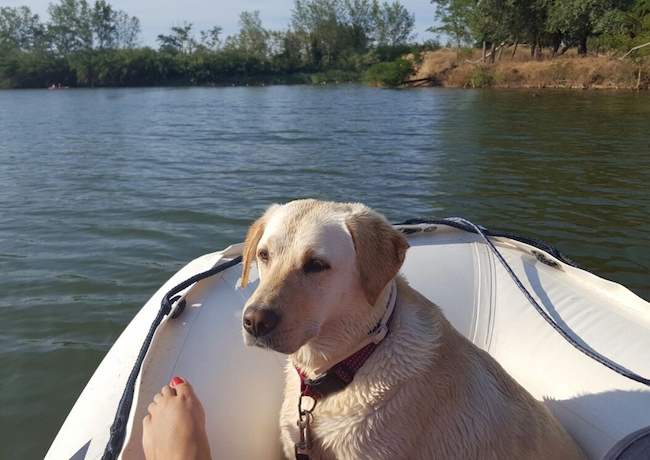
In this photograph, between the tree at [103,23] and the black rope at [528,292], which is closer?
the black rope at [528,292]

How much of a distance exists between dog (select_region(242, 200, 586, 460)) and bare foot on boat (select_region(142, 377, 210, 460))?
37 centimetres

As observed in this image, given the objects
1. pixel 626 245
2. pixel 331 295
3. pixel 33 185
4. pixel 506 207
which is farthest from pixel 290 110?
pixel 331 295

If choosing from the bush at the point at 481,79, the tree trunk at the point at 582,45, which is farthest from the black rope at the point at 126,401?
the tree trunk at the point at 582,45

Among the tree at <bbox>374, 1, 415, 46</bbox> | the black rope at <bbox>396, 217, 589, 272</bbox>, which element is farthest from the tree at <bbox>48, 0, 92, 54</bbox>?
the black rope at <bbox>396, 217, 589, 272</bbox>

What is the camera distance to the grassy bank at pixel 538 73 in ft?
104

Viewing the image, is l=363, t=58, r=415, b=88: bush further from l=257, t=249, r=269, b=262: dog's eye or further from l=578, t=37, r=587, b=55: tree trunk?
l=257, t=249, r=269, b=262: dog's eye

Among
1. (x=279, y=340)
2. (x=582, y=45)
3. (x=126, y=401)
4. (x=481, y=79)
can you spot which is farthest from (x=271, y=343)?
(x=582, y=45)

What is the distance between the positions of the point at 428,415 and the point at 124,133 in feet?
63.0

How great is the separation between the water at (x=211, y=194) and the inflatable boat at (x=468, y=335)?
2182 millimetres

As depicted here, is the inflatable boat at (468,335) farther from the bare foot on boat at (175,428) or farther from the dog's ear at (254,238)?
the dog's ear at (254,238)

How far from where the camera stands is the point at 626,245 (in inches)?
289

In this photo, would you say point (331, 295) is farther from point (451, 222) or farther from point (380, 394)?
point (451, 222)

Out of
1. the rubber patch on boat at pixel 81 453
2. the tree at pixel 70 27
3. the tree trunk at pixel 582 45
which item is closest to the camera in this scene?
the rubber patch on boat at pixel 81 453

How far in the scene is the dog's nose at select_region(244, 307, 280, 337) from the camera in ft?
6.17
